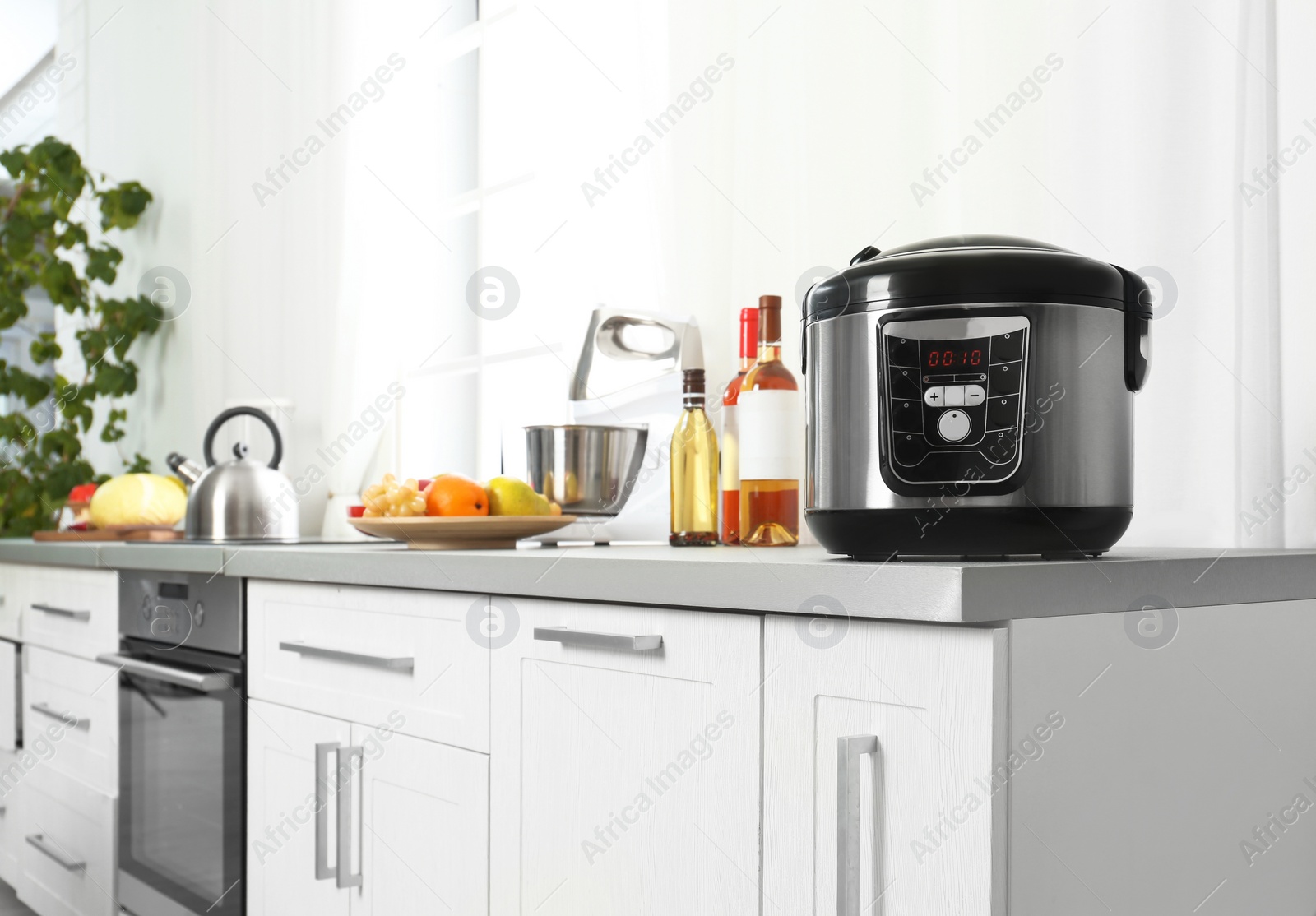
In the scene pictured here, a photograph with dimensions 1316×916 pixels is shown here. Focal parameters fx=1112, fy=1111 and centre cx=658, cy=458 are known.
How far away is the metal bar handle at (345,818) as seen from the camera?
1.46m

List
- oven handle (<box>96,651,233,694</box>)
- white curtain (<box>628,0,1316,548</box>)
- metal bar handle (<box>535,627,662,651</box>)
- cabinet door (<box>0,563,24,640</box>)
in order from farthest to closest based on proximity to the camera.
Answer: cabinet door (<box>0,563,24,640</box>) → oven handle (<box>96,651,233,694</box>) → white curtain (<box>628,0,1316,548</box>) → metal bar handle (<box>535,627,662,651</box>)

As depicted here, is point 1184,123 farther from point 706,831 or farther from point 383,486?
point 383,486

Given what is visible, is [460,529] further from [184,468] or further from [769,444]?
[184,468]

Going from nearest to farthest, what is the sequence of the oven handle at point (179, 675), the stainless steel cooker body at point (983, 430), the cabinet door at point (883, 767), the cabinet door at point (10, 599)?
1. the cabinet door at point (883, 767)
2. the stainless steel cooker body at point (983, 430)
3. the oven handle at point (179, 675)
4. the cabinet door at point (10, 599)

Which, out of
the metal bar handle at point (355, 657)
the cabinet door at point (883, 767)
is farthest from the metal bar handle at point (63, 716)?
the cabinet door at point (883, 767)

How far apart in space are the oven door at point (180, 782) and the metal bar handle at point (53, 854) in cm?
25

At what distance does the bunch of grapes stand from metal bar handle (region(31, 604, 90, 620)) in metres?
0.90

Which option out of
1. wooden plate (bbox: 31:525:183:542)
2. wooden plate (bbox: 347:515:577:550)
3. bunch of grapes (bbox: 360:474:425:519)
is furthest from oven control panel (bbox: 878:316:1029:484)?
wooden plate (bbox: 31:525:183:542)

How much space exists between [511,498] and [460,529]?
0.11 meters

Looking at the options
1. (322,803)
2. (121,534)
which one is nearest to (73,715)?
(121,534)

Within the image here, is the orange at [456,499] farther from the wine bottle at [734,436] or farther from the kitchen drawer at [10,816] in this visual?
the kitchen drawer at [10,816]

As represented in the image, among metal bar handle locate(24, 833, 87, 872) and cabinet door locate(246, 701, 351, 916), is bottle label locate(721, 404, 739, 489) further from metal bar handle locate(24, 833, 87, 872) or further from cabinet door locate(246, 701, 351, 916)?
metal bar handle locate(24, 833, 87, 872)

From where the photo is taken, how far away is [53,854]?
2.33 m

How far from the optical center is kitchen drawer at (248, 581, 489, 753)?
1306 mm
